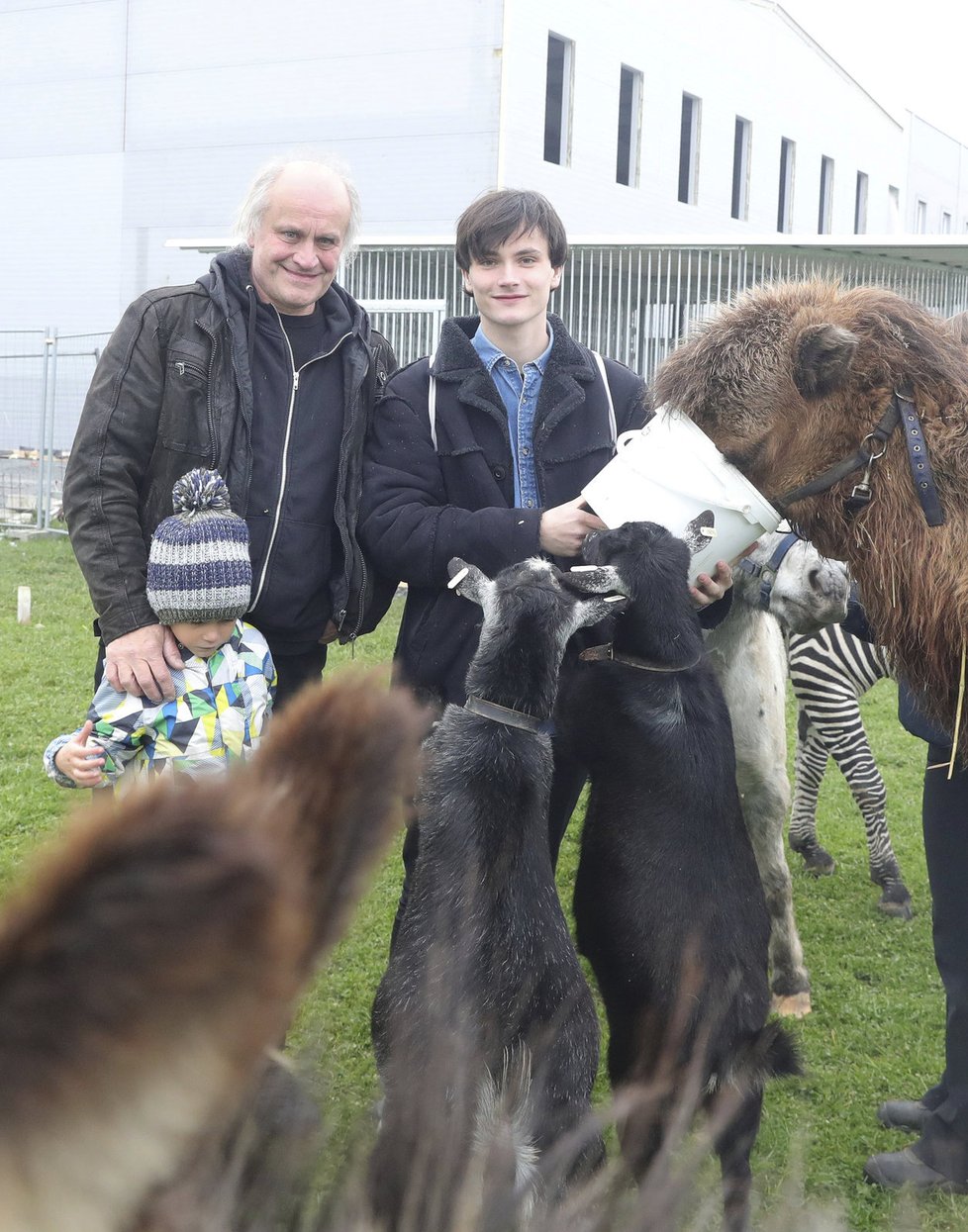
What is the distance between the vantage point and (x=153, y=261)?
92.4ft

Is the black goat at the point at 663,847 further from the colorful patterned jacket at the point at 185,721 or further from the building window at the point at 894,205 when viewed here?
the building window at the point at 894,205

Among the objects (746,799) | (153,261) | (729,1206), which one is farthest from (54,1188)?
(153,261)

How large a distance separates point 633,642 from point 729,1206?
1806 millimetres

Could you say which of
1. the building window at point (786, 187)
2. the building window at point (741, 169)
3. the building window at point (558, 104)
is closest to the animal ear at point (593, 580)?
the building window at point (558, 104)

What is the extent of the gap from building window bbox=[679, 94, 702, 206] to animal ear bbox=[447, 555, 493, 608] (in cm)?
3117

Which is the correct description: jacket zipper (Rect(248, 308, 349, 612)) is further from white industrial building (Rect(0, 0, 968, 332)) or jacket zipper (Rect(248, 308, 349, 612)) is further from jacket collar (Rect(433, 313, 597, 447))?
white industrial building (Rect(0, 0, 968, 332))

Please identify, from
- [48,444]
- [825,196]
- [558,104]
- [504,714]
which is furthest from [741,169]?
[504,714]

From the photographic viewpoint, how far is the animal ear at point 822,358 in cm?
276

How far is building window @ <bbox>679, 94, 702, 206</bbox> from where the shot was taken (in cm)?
3209

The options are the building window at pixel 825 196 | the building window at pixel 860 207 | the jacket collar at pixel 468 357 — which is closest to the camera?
the jacket collar at pixel 468 357

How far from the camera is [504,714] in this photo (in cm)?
341

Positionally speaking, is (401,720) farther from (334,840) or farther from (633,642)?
(633,642)

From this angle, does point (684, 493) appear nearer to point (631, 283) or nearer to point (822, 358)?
point (822, 358)

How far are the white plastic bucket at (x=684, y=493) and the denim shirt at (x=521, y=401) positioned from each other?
0.40m
